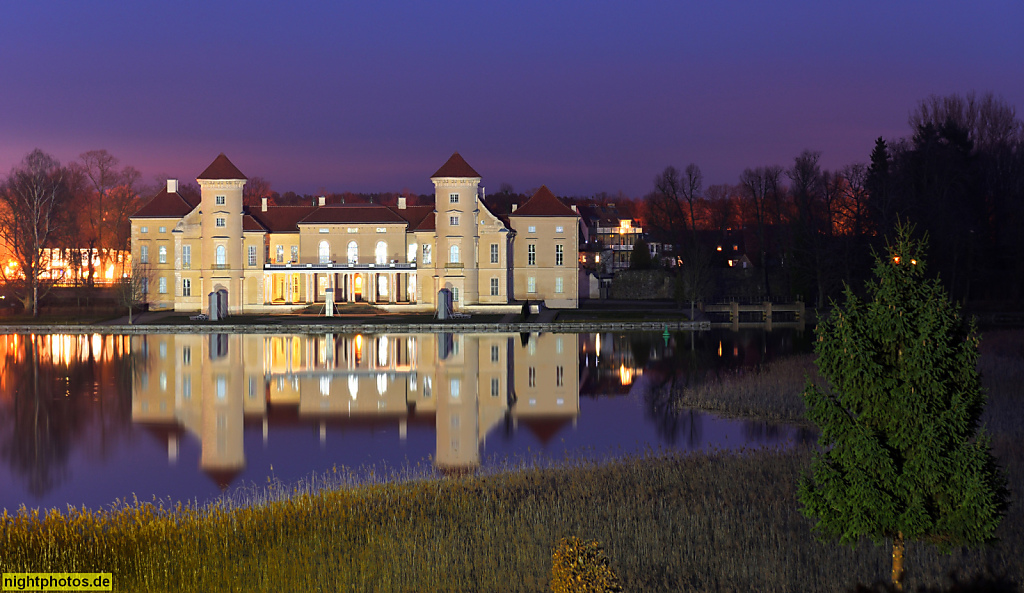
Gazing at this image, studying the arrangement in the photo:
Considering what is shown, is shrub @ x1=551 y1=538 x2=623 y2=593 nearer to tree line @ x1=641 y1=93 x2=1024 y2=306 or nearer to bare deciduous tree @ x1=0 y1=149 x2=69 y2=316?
tree line @ x1=641 y1=93 x2=1024 y2=306

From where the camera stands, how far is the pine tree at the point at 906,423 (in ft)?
28.8

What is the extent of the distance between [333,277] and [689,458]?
47.3m

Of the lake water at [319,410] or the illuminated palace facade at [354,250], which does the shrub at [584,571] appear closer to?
the lake water at [319,410]

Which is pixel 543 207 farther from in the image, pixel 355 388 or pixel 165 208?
pixel 355 388

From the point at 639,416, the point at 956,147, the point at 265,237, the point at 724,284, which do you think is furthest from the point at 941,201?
the point at 265,237

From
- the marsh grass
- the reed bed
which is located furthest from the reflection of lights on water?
the marsh grass

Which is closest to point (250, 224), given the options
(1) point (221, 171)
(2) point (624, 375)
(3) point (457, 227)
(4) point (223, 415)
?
(1) point (221, 171)

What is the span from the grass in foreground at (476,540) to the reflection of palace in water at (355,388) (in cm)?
418

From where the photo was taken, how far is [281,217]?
6431 cm

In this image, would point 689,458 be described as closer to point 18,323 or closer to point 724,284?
point 18,323

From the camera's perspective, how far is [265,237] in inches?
2472

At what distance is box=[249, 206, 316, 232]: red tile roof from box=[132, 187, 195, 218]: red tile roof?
14.6 ft

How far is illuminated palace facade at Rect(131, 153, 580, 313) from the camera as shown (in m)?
59.0

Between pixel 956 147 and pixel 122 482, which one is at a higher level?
pixel 956 147
